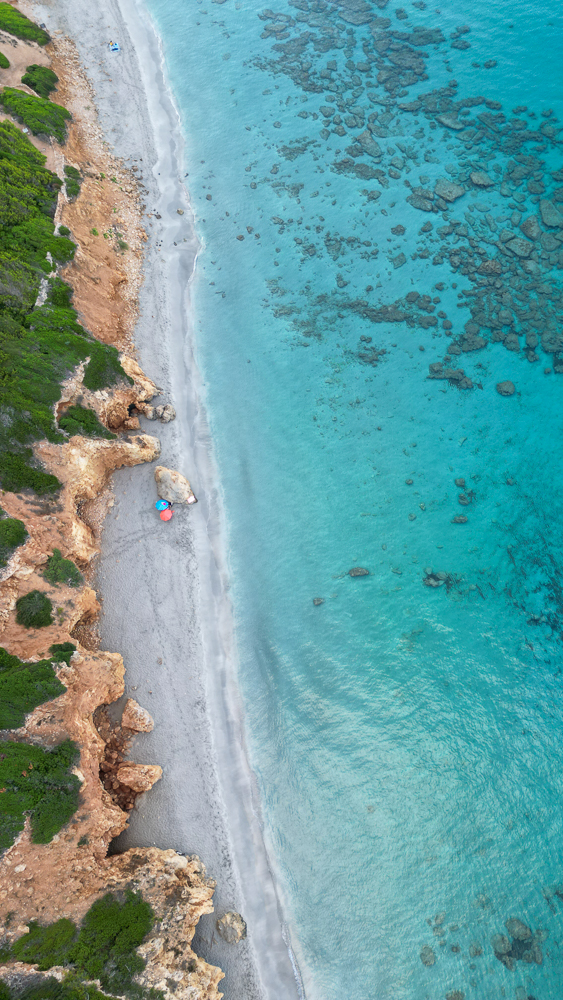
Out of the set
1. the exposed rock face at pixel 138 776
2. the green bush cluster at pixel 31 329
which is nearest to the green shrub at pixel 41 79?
the green bush cluster at pixel 31 329

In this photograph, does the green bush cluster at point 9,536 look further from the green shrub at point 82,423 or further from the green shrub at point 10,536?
the green shrub at point 82,423

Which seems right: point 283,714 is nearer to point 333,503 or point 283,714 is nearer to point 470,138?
point 333,503

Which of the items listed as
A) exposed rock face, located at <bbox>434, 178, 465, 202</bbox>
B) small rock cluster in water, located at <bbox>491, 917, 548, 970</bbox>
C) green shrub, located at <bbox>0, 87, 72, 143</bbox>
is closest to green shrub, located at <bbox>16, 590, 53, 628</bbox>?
small rock cluster in water, located at <bbox>491, 917, 548, 970</bbox>

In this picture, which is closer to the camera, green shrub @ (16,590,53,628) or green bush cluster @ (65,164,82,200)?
green shrub @ (16,590,53,628)

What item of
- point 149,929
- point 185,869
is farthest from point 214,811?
point 149,929

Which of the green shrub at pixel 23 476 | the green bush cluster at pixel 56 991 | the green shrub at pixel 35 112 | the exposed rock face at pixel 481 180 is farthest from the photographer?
the exposed rock face at pixel 481 180

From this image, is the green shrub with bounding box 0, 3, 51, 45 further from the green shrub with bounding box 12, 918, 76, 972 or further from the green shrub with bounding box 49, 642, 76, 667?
the green shrub with bounding box 12, 918, 76, 972
